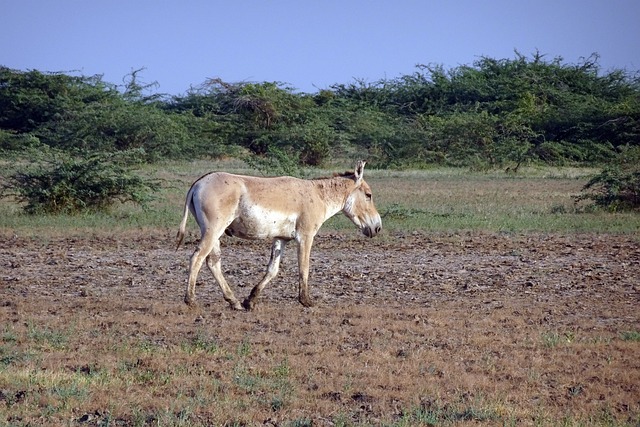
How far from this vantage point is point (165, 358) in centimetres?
815

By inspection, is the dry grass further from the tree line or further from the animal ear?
the tree line

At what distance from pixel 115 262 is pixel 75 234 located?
337 cm

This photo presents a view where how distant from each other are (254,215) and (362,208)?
5.82ft

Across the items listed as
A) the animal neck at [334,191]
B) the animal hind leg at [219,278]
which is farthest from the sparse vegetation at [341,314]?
the animal neck at [334,191]

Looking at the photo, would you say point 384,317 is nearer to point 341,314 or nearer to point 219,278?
point 341,314

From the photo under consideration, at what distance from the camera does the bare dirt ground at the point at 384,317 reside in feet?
23.7

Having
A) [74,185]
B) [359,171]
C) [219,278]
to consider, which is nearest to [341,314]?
[219,278]

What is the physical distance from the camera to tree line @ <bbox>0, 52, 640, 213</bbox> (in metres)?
40.6

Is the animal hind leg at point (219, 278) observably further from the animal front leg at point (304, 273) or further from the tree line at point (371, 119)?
the tree line at point (371, 119)

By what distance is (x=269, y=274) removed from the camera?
1107 centimetres

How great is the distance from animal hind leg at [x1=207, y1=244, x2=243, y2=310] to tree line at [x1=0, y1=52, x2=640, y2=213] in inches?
865

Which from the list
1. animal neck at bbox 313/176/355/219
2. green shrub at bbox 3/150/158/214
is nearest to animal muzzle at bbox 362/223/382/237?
animal neck at bbox 313/176/355/219

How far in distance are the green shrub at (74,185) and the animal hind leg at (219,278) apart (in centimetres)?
1003

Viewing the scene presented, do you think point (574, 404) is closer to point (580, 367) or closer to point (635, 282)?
point (580, 367)
